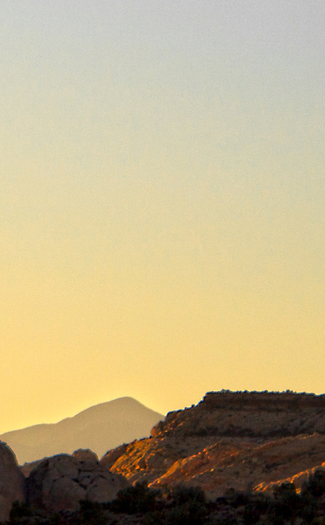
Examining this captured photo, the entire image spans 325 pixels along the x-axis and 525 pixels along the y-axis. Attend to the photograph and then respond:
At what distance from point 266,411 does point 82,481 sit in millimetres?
30412

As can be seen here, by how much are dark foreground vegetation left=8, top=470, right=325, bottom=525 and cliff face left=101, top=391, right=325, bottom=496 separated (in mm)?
12870

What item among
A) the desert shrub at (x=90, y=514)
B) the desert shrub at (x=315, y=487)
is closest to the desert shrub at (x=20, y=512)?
the desert shrub at (x=90, y=514)

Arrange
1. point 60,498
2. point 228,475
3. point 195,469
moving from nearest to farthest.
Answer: point 60,498, point 228,475, point 195,469

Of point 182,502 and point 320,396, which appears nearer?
point 182,502

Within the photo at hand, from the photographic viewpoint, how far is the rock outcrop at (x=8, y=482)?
24.8 meters

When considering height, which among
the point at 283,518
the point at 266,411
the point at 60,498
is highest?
the point at 266,411

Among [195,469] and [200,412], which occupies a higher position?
[200,412]

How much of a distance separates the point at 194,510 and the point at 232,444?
1098 inches

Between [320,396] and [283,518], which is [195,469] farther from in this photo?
[283,518]

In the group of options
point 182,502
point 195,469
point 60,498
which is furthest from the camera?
point 195,469

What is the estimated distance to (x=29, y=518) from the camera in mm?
22734

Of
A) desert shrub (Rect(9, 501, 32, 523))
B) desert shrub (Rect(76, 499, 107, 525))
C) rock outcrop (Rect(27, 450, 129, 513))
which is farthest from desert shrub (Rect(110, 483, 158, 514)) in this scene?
desert shrub (Rect(9, 501, 32, 523))

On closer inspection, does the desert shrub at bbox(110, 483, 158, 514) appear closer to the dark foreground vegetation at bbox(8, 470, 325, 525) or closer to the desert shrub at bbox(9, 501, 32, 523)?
the dark foreground vegetation at bbox(8, 470, 325, 525)

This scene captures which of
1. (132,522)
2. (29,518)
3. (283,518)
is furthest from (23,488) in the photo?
(283,518)
